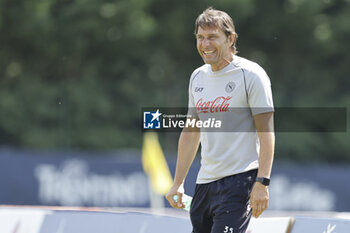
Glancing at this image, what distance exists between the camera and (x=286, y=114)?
837 inches

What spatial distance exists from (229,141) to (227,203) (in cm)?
39

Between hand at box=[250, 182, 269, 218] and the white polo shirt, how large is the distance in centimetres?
23

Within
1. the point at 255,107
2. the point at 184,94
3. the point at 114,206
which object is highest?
the point at 255,107

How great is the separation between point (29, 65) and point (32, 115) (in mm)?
2006

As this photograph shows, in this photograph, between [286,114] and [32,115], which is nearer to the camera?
[32,115]

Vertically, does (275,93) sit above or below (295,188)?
above

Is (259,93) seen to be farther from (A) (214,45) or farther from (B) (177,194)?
(B) (177,194)

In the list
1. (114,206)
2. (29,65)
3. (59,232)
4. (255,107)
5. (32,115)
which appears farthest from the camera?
(29,65)

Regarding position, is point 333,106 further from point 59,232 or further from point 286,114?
point 59,232

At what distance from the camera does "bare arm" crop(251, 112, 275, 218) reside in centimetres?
396

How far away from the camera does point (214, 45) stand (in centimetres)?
420

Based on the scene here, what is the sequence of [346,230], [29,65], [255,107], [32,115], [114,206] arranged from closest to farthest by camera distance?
[255,107], [346,230], [114,206], [32,115], [29,65]

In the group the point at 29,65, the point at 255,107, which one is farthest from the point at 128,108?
the point at 255,107

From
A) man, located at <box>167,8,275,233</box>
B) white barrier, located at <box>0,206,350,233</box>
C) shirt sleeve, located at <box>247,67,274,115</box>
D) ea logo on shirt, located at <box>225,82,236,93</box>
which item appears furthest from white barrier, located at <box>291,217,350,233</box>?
ea logo on shirt, located at <box>225,82,236,93</box>
